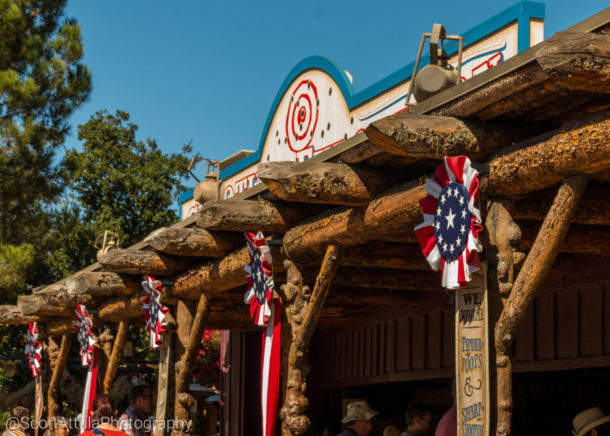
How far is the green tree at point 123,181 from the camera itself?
22.7 meters

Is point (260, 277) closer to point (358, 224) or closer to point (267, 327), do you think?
point (267, 327)

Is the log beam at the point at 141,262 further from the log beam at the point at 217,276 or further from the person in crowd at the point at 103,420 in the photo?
the person in crowd at the point at 103,420

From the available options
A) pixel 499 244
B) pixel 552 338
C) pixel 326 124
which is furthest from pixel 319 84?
pixel 499 244

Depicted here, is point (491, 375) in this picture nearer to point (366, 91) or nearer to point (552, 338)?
point (552, 338)

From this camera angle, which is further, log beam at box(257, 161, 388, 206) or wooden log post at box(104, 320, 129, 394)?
wooden log post at box(104, 320, 129, 394)

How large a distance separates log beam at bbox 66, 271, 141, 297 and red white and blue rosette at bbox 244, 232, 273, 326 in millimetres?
3550

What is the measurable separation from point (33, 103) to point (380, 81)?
6538mm

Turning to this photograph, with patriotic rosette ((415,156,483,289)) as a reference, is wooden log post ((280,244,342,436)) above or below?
below

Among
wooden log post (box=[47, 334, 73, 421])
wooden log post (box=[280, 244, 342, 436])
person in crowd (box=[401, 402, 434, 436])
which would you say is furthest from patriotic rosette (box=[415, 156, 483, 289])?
wooden log post (box=[47, 334, 73, 421])

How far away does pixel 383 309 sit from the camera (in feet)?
33.3

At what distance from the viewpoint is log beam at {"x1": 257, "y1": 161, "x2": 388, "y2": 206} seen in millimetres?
5641

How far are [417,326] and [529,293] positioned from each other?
5.08m

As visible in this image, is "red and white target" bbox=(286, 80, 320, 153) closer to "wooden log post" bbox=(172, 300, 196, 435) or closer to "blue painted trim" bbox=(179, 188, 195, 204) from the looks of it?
"wooden log post" bbox=(172, 300, 196, 435)

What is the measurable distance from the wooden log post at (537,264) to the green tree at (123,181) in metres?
18.6
